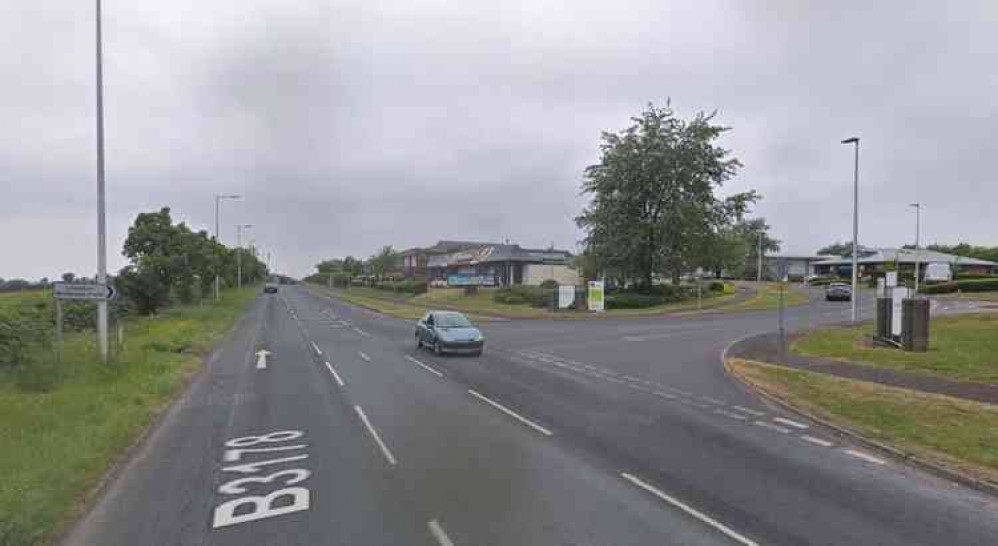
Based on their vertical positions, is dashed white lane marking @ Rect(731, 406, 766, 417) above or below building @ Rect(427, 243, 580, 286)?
below

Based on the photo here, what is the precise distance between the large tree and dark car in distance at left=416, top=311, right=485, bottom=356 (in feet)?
95.0

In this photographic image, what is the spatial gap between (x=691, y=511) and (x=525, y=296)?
45204 mm

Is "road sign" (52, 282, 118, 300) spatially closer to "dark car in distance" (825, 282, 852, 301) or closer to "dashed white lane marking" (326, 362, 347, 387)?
"dashed white lane marking" (326, 362, 347, 387)

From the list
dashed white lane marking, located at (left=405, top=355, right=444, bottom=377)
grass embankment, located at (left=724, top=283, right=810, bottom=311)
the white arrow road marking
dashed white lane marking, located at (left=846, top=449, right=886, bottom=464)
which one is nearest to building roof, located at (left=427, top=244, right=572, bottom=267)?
grass embankment, located at (left=724, top=283, right=810, bottom=311)

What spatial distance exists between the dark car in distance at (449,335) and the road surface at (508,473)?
4617 mm

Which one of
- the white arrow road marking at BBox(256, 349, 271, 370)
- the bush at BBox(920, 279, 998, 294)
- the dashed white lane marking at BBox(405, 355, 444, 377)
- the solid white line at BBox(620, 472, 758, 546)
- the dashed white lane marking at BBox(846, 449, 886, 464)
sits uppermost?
the bush at BBox(920, 279, 998, 294)

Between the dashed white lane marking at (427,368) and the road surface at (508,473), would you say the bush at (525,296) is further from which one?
the road surface at (508,473)

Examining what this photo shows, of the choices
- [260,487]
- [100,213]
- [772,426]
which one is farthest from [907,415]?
[100,213]

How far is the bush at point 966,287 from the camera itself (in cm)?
4978

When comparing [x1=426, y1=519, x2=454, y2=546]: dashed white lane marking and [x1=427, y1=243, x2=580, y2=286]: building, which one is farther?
[x1=427, y1=243, x2=580, y2=286]: building

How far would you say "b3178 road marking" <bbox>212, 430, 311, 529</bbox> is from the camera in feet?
21.8

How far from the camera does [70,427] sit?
9680 mm

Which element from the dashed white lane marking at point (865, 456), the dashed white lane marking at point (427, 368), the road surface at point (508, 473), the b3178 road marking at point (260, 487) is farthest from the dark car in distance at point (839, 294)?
the b3178 road marking at point (260, 487)

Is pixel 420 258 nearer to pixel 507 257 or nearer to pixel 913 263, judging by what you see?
pixel 507 257
